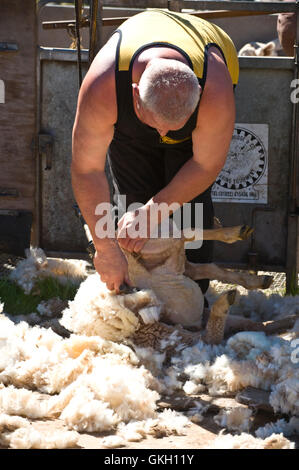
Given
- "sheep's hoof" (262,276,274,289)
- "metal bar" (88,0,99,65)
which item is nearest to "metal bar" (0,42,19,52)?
"metal bar" (88,0,99,65)

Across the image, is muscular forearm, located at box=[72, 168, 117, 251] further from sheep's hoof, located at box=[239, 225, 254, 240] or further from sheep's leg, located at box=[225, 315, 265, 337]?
sheep's leg, located at box=[225, 315, 265, 337]

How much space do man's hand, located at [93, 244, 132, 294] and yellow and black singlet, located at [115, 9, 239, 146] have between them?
2.20 ft

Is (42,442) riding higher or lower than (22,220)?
lower

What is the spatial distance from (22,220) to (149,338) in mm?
1791

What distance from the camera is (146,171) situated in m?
4.16

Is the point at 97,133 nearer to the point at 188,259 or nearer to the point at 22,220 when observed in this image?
the point at 188,259

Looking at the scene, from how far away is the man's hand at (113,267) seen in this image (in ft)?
11.6

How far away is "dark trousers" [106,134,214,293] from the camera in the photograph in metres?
4.04

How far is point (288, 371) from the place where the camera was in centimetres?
315

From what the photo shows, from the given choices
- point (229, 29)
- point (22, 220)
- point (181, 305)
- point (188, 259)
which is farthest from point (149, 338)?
point (229, 29)

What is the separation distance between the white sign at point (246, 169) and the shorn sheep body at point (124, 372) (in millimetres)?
1506

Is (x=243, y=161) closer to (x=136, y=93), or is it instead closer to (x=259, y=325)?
(x=259, y=325)

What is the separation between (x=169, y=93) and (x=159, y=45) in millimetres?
462

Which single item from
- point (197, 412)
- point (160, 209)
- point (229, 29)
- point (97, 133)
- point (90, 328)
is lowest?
point (197, 412)
